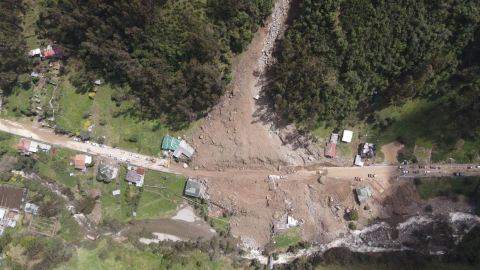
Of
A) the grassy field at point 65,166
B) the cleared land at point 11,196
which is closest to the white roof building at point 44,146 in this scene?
the grassy field at point 65,166

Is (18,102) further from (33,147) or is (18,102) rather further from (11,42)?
(11,42)

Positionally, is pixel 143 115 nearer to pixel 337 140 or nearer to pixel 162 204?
pixel 162 204

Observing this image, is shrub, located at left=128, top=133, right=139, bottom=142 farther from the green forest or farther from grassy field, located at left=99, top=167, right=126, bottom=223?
the green forest

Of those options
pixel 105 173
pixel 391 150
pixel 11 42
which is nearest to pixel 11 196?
pixel 105 173

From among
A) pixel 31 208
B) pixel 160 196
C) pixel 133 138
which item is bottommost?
pixel 31 208

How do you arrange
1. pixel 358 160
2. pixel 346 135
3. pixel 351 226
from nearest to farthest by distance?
pixel 346 135, pixel 358 160, pixel 351 226

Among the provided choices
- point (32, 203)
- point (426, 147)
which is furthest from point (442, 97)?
point (32, 203)
